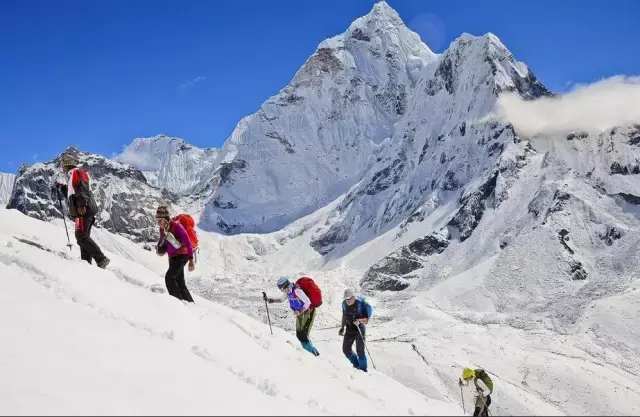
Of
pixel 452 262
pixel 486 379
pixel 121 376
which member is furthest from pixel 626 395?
pixel 452 262

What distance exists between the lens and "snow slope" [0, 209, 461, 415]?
7.60 meters

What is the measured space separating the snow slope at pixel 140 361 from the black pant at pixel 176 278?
31.9 inches

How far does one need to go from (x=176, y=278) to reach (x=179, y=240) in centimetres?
86

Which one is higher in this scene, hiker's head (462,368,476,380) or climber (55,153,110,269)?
climber (55,153,110,269)

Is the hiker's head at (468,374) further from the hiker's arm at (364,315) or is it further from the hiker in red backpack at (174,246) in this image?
the hiker in red backpack at (174,246)

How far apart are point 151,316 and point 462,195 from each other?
170 metres

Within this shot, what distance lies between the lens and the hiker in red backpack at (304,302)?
14.9 meters

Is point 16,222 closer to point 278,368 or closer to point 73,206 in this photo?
point 73,206

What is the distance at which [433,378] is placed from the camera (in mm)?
45625

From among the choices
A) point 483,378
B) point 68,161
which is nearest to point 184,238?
point 68,161

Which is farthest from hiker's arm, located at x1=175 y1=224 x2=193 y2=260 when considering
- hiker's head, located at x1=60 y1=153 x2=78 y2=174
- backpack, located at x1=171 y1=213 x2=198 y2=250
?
hiker's head, located at x1=60 y1=153 x2=78 y2=174

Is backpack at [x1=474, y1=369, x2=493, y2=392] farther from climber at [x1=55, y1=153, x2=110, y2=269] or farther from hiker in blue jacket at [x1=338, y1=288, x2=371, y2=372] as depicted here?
climber at [x1=55, y1=153, x2=110, y2=269]

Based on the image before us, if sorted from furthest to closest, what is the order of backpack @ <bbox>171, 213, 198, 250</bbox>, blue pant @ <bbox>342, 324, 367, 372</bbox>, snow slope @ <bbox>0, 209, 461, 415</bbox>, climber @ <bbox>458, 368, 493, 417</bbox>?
blue pant @ <bbox>342, 324, 367, 372</bbox>
backpack @ <bbox>171, 213, 198, 250</bbox>
climber @ <bbox>458, 368, 493, 417</bbox>
snow slope @ <bbox>0, 209, 461, 415</bbox>

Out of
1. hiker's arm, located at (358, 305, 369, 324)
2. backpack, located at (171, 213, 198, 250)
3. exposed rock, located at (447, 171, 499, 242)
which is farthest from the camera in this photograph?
exposed rock, located at (447, 171, 499, 242)
